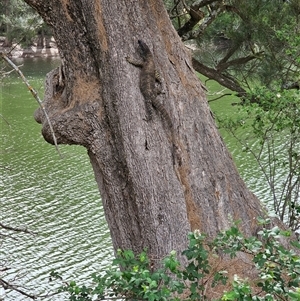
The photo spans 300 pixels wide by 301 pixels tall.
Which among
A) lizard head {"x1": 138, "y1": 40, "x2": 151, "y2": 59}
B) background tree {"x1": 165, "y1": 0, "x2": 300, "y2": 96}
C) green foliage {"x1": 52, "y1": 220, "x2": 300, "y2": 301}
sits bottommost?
green foliage {"x1": 52, "y1": 220, "x2": 300, "y2": 301}

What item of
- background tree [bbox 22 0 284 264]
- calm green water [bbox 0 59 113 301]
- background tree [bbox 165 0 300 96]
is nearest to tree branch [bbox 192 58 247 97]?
background tree [bbox 165 0 300 96]

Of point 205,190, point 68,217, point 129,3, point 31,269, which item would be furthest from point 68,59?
point 68,217

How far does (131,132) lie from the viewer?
300cm

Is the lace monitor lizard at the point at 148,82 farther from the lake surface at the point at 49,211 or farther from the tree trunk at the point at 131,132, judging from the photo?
the lake surface at the point at 49,211

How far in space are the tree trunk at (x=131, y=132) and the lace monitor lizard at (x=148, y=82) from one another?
0.10 feet

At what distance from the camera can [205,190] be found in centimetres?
312

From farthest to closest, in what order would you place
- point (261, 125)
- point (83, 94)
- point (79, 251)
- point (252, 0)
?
point (79, 251) < point (252, 0) < point (261, 125) < point (83, 94)

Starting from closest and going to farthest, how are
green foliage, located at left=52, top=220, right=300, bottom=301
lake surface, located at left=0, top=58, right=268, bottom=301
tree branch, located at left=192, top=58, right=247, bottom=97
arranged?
green foliage, located at left=52, top=220, right=300, bottom=301 < tree branch, located at left=192, top=58, right=247, bottom=97 < lake surface, located at left=0, top=58, right=268, bottom=301

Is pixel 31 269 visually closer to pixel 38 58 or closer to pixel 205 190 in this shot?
pixel 205 190

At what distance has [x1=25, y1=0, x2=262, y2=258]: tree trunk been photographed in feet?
9.78

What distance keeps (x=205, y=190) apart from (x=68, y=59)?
1005 millimetres

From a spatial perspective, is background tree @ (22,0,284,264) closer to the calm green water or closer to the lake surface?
the calm green water

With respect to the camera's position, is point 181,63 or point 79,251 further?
point 79,251

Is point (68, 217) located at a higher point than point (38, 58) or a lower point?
lower
